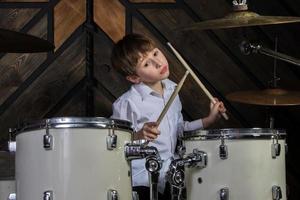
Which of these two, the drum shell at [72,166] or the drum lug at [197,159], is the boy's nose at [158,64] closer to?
the drum lug at [197,159]

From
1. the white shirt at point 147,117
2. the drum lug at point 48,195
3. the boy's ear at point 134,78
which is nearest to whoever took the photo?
the drum lug at point 48,195

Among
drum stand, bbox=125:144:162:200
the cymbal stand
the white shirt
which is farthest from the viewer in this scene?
the cymbal stand

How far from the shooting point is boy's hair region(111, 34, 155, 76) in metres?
2.70

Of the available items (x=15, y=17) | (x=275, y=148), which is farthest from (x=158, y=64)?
(x=15, y=17)

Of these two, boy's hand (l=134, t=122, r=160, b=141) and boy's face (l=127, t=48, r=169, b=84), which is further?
boy's face (l=127, t=48, r=169, b=84)

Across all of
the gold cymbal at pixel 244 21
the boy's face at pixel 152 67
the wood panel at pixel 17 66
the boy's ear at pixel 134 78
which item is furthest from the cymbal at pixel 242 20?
the wood panel at pixel 17 66

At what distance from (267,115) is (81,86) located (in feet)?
3.14

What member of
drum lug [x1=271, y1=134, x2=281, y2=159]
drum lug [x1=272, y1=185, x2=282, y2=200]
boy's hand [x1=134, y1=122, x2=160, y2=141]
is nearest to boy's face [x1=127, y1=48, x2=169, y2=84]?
boy's hand [x1=134, y1=122, x2=160, y2=141]

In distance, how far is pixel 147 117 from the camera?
2680mm

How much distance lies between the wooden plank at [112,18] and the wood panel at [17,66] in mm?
284

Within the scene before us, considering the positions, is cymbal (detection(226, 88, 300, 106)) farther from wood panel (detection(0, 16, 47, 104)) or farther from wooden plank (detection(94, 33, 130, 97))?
wood panel (detection(0, 16, 47, 104))

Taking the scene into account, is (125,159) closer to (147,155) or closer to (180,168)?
(147,155)

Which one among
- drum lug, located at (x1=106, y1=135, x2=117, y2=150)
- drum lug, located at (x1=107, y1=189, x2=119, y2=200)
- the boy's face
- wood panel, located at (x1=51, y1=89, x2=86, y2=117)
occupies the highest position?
the boy's face

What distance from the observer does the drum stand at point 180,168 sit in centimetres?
228
